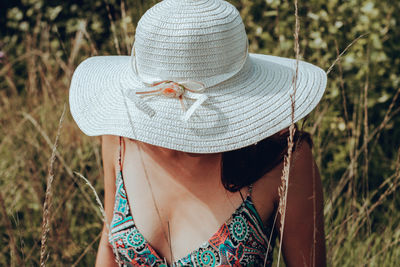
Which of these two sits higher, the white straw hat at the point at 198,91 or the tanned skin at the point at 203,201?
the white straw hat at the point at 198,91

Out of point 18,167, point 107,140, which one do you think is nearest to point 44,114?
point 18,167

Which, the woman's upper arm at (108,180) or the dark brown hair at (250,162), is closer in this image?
the dark brown hair at (250,162)

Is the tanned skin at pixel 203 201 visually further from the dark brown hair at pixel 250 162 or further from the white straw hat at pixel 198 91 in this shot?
the white straw hat at pixel 198 91

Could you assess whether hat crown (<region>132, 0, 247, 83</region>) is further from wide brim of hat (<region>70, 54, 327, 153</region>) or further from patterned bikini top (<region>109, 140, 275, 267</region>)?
patterned bikini top (<region>109, 140, 275, 267</region>)

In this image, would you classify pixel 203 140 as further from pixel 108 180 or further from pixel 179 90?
pixel 108 180

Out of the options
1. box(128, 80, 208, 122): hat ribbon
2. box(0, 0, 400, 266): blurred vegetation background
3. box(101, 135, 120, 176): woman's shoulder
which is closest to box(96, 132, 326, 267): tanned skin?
box(101, 135, 120, 176): woman's shoulder

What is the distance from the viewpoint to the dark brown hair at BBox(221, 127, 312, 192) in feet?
4.95

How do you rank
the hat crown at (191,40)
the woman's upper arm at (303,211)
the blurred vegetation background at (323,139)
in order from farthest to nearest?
the blurred vegetation background at (323,139), the woman's upper arm at (303,211), the hat crown at (191,40)

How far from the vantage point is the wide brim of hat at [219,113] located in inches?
55.0

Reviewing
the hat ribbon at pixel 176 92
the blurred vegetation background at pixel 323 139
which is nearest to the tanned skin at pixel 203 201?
the hat ribbon at pixel 176 92

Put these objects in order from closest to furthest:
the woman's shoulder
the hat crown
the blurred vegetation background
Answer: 1. the hat crown
2. the woman's shoulder
3. the blurred vegetation background

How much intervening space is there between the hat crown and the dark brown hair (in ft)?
0.93

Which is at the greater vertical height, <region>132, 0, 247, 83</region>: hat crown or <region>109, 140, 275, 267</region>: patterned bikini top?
<region>132, 0, 247, 83</region>: hat crown

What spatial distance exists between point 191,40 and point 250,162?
0.46 m
